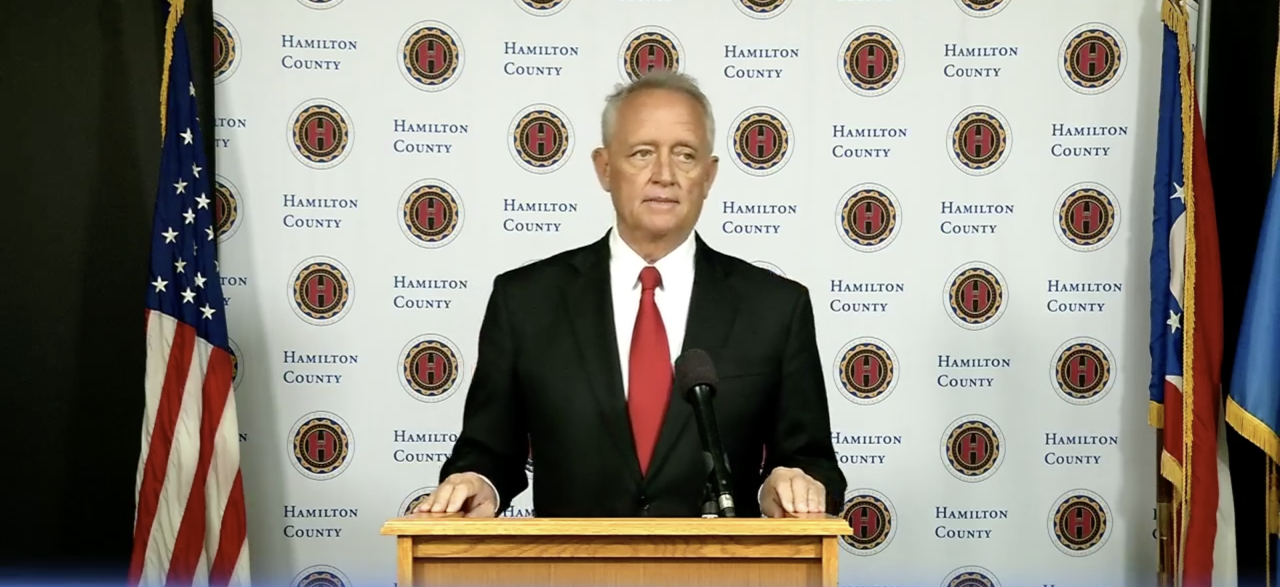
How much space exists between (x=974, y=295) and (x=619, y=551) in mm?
2706

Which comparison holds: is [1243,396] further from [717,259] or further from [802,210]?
[717,259]

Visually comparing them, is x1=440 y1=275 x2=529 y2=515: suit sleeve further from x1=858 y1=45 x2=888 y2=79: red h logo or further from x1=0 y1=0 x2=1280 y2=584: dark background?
x1=858 y1=45 x2=888 y2=79: red h logo

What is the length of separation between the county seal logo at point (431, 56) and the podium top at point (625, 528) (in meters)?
2.62

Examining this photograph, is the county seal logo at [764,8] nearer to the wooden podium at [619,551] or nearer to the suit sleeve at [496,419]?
the suit sleeve at [496,419]

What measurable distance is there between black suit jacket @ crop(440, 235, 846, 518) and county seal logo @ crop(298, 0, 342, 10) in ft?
5.61

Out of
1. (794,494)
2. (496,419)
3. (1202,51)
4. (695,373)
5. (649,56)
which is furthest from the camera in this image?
(649,56)

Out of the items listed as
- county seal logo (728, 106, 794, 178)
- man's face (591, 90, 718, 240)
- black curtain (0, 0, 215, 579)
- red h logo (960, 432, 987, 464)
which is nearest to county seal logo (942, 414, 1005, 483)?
red h logo (960, 432, 987, 464)

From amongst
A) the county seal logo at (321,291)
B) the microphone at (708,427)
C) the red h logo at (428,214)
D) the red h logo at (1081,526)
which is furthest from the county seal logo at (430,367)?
the microphone at (708,427)

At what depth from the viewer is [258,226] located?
4113 mm

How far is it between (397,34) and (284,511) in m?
1.70

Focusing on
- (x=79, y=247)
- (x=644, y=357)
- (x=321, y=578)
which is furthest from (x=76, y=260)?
(x=644, y=357)

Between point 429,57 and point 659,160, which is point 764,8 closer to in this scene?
point 429,57

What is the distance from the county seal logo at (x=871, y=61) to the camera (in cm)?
420

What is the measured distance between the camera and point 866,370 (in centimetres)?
421
